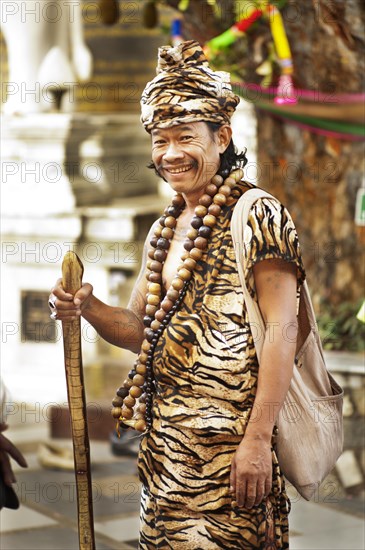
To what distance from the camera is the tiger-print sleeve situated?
10.4ft

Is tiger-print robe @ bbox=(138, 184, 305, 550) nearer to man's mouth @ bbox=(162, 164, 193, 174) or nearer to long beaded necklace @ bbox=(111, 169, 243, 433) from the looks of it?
long beaded necklace @ bbox=(111, 169, 243, 433)

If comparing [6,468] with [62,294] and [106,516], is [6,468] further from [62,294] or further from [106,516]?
[106,516]

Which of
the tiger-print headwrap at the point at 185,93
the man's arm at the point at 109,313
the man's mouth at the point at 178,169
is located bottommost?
the man's arm at the point at 109,313

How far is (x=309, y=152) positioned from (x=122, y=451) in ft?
7.89

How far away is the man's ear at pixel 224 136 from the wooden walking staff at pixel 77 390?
56 cm

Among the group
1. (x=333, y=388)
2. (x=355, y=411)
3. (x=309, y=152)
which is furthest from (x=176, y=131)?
(x=309, y=152)

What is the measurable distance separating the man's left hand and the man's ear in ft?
2.93

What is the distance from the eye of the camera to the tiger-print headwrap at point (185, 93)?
3.24m

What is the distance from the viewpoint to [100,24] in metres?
10.7

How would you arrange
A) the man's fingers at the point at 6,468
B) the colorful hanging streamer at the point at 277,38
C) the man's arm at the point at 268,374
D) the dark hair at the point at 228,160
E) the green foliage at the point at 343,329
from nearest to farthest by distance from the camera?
the man's arm at the point at 268,374
the dark hair at the point at 228,160
the man's fingers at the point at 6,468
the green foliage at the point at 343,329
the colorful hanging streamer at the point at 277,38

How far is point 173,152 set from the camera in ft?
10.7

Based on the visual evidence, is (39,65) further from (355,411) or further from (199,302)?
(199,302)

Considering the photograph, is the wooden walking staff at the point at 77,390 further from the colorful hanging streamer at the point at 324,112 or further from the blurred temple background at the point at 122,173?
the colorful hanging streamer at the point at 324,112

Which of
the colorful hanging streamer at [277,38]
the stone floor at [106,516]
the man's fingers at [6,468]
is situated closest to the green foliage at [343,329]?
the stone floor at [106,516]
